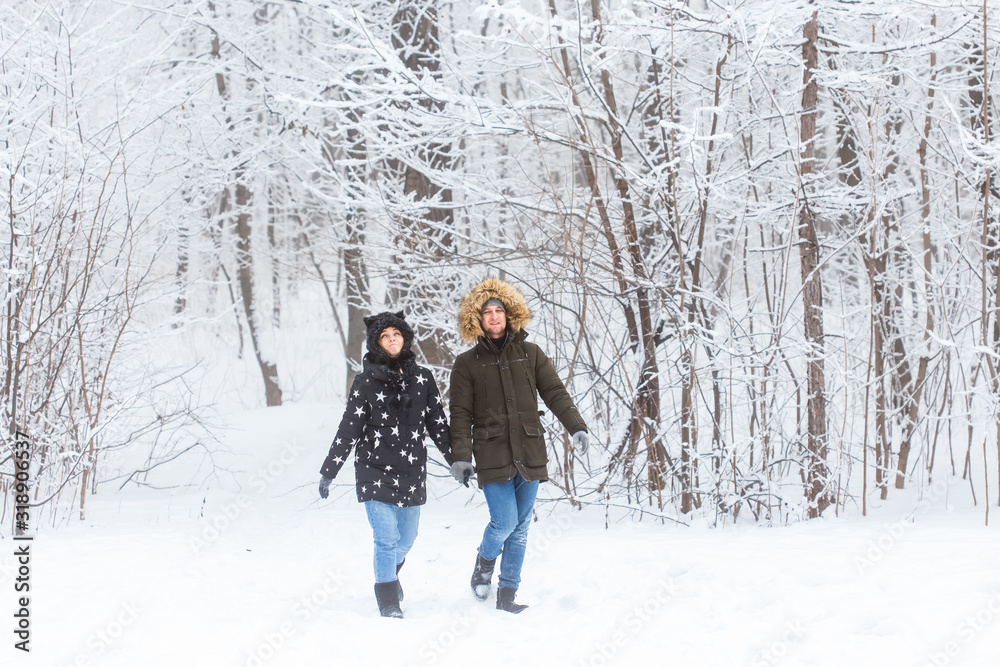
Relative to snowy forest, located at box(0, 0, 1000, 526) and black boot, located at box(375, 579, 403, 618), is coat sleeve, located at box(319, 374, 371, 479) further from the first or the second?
snowy forest, located at box(0, 0, 1000, 526)

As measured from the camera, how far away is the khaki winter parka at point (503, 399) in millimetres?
3705

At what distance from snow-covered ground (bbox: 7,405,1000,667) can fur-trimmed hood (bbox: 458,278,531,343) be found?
4.31 ft

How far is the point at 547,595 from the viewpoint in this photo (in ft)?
13.3

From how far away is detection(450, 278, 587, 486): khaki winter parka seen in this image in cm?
371

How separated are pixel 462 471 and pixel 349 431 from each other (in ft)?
1.77

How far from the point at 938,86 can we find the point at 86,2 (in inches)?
229

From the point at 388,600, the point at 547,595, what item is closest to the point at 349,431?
the point at 388,600

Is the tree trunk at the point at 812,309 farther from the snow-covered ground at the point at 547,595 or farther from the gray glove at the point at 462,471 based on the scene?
the gray glove at the point at 462,471

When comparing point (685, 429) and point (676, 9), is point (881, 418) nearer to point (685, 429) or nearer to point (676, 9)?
point (685, 429)

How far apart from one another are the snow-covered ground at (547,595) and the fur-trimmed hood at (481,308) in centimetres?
131

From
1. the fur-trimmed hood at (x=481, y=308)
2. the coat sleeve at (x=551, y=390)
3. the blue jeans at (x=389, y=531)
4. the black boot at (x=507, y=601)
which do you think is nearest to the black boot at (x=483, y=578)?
the black boot at (x=507, y=601)

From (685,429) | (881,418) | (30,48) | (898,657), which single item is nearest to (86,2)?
(30,48)

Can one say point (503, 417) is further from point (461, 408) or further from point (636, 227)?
point (636, 227)

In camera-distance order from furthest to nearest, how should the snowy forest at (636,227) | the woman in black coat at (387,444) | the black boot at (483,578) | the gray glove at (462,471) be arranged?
the snowy forest at (636,227), the black boot at (483,578), the woman in black coat at (387,444), the gray glove at (462,471)
